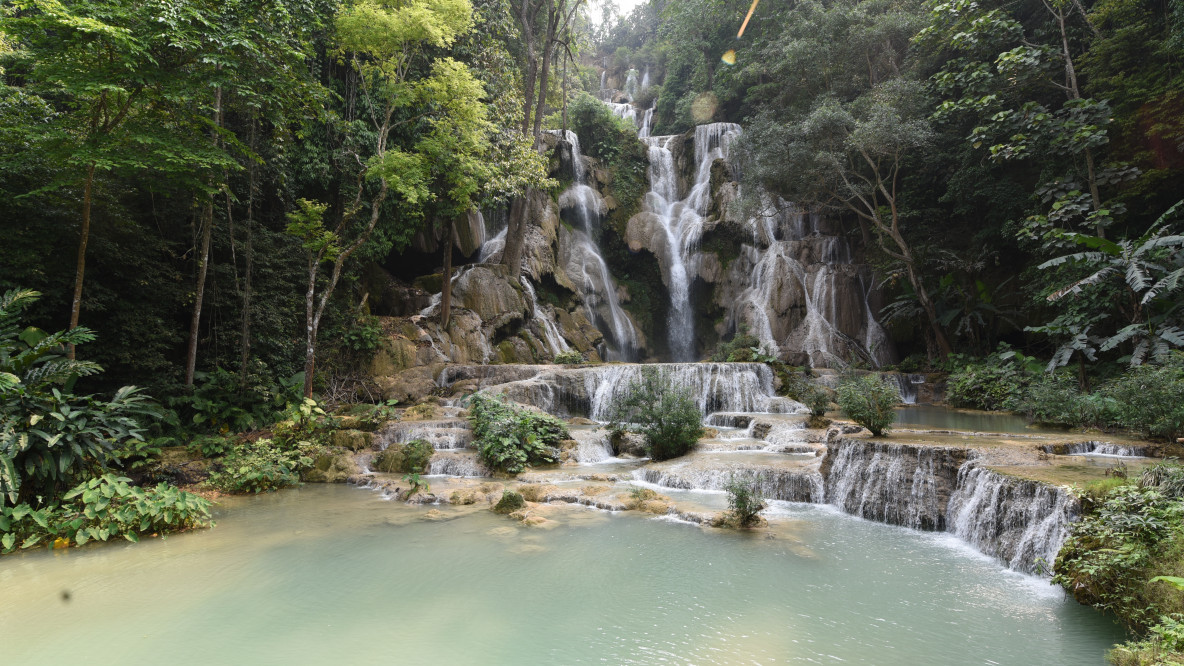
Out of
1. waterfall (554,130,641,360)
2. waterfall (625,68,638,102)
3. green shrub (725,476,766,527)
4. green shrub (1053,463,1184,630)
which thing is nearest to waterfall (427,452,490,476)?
green shrub (725,476,766,527)

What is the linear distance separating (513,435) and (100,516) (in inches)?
218

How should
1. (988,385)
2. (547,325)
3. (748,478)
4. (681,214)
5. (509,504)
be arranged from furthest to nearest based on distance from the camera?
(681,214) → (547,325) → (988,385) → (748,478) → (509,504)

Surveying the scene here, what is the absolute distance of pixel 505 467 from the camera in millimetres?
9336

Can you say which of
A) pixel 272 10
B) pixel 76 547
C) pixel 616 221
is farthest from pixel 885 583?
pixel 616 221

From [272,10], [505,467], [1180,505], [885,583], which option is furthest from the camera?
[505,467]

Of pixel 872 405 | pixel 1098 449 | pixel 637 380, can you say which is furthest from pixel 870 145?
pixel 1098 449

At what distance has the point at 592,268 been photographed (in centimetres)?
2277

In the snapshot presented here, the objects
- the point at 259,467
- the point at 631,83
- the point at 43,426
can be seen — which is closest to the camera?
the point at 43,426

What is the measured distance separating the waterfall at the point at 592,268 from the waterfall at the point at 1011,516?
15.4 meters

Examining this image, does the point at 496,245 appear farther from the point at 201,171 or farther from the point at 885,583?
the point at 885,583

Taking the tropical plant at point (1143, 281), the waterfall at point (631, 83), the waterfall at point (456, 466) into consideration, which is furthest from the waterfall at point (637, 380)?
the waterfall at point (631, 83)

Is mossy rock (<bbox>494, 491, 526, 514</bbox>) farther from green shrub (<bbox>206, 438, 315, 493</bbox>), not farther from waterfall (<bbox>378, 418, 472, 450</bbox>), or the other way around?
green shrub (<bbox>206, 438, 315, 493</bbox>)

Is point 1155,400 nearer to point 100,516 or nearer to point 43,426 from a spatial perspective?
point 100,516

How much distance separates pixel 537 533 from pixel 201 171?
8574mm
